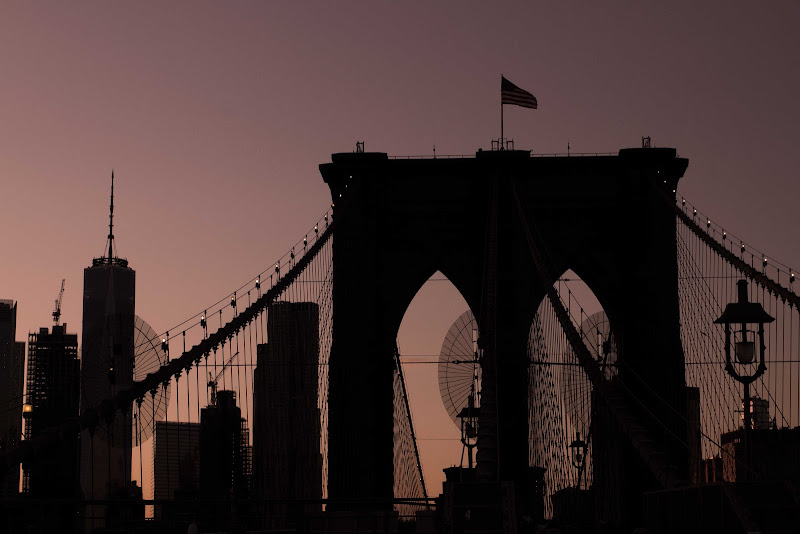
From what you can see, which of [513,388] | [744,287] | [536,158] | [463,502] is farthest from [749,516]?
[536,158]

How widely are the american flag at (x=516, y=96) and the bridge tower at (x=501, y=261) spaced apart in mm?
1901

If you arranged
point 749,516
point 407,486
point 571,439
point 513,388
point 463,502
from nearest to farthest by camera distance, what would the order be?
1. point 749,516
2. point 463,502
3. point 571,439
4. point 513,388
5. point 407,486

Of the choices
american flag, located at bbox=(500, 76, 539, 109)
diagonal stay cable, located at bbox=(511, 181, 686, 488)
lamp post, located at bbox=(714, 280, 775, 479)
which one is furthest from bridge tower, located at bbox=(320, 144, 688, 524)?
lamp post, located at bbox=(714, 280, 775, 479)

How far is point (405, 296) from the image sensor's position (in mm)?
57156

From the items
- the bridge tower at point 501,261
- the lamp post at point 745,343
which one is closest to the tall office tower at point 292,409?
the bridge tower at point 501,261

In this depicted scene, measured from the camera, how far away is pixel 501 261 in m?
56.6

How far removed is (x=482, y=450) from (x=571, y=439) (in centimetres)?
1977

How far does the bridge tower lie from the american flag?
1.90m

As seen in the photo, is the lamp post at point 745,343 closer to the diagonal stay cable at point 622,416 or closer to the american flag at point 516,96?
the diagonal stay cable at point 622,416

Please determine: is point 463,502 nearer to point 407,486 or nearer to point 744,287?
point 744,287

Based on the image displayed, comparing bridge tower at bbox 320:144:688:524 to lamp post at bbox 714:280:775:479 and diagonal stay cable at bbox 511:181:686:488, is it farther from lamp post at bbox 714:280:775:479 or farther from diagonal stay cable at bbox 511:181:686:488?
lamp post at bbox 714:280:775:479

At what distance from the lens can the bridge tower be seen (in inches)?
2135

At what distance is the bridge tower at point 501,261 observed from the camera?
54219 mm

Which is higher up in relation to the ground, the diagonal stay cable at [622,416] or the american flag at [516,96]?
the american flag at [516,96]
